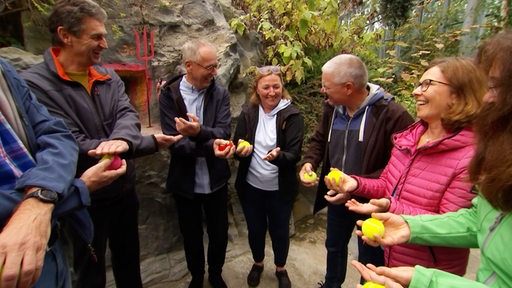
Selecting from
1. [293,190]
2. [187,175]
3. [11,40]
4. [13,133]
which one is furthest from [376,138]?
[11,40]

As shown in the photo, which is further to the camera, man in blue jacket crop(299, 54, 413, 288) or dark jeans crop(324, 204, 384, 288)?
dark jeans crop(324, 204, 384, 288)

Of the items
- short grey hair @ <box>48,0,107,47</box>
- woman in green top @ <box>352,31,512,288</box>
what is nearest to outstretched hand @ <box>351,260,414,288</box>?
woman in green top @ <box>352,31,512,288</box>

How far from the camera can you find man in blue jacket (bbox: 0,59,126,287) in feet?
3.19

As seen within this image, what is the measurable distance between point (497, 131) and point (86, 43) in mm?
2195

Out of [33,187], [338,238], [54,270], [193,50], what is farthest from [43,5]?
[338,238]

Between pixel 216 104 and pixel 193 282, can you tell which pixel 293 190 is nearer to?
pixel 216 104

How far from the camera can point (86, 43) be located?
1855mm

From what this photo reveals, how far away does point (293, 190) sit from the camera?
2.78 m

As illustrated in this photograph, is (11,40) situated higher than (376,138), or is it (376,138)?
(11,40)

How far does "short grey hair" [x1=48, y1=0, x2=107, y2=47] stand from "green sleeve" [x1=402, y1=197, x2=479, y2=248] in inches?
86.5

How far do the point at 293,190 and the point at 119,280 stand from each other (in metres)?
1.64

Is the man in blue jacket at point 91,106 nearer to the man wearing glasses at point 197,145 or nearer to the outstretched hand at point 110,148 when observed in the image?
the outstretched hand at point 110,148

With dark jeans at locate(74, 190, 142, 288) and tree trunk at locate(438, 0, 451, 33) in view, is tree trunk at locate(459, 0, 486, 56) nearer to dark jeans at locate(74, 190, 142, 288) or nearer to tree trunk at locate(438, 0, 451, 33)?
tree trunk at locate(438, 0, 451, 33)

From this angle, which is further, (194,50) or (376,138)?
(194,50)
